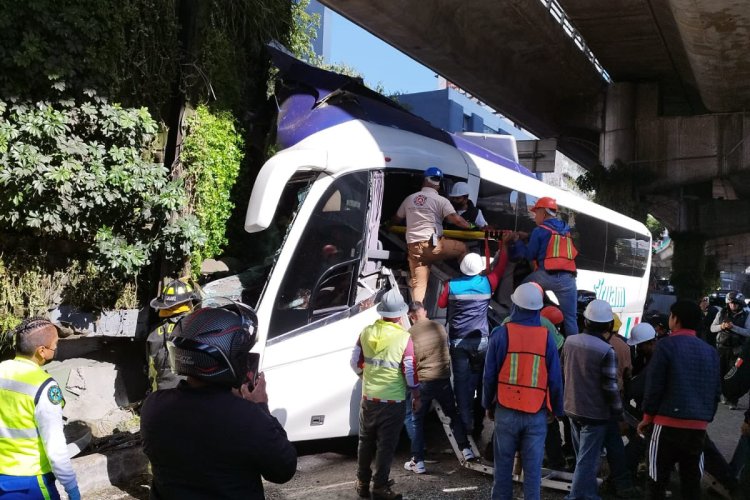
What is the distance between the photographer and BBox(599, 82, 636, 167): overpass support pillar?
2183 centimetres

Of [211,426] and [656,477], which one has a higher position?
[211,426]

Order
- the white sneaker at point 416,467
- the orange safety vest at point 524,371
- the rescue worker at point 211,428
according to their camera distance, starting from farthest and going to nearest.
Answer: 1. the white sneaker at point 416,467
2. the orange safety vest at point 524,371
3. the rescue worker at point 211,428

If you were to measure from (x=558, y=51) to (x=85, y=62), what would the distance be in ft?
49.2

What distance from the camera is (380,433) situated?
5.25 meters

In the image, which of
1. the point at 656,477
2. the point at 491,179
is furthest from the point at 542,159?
the point at 656,477

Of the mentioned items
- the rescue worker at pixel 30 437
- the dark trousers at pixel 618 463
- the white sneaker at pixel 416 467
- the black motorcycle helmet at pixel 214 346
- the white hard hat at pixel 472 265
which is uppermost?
the white hard hat at pixel 472 265

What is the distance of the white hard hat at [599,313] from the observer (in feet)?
16.3

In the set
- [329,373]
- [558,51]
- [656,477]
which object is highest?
[558,51]

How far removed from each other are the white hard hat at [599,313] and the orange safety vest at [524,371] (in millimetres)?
572

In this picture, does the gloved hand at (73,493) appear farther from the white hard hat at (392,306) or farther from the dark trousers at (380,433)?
the white hard hat at (392,306)

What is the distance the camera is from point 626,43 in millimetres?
18953

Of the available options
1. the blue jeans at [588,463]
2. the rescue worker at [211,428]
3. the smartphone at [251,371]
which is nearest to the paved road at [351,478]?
the blue jeans at [588,463]

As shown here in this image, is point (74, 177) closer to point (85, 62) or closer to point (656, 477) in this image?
point (85, 62)

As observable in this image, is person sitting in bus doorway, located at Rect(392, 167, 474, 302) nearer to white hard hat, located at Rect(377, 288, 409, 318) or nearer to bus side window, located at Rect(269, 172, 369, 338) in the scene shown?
bus side window, located at Rect(269, 172, 369, 338)
